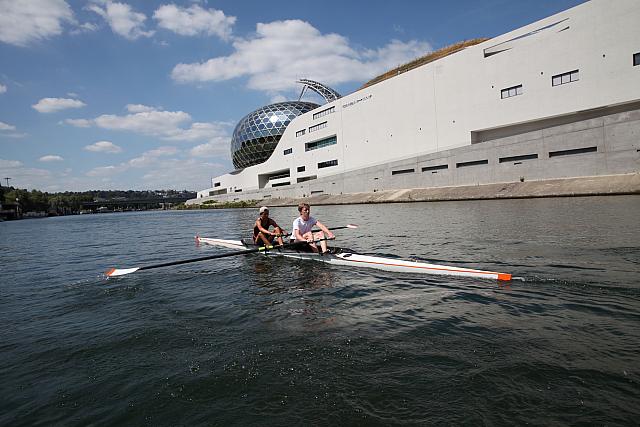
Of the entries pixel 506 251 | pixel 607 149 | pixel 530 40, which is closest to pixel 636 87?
pixel 607 149

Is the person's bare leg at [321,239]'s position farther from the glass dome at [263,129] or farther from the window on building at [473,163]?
the glass dome at [263,129]

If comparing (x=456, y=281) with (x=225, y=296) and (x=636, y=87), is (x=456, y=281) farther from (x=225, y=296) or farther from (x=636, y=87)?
(x=636, y=87)

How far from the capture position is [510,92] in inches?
1459

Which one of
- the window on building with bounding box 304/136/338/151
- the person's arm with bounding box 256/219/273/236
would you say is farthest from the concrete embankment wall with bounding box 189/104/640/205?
the person's arm with bounding box 256/219/273/236

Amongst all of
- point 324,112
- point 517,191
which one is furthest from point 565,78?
point 324,112

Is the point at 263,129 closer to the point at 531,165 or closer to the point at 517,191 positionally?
the point at 531,165

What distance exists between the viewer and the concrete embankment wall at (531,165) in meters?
27.7

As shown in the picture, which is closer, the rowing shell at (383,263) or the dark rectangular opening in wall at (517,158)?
the rowing shell at (383,263)

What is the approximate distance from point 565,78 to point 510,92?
15.9 feet

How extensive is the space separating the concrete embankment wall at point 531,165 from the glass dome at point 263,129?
36.0 metres

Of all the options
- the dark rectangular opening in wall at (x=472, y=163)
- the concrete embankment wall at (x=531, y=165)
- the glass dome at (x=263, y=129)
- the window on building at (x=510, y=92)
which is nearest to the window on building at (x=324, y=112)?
the concrete embankment wall at (x=531, y=165)

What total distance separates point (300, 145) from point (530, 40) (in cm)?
4131

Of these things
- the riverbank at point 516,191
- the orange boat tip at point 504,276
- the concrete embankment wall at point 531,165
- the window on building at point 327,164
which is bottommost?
the orange boat tip at point 504,276

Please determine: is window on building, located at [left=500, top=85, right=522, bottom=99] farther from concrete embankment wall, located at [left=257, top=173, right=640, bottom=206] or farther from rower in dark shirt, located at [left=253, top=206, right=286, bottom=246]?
rower in dark shirt, located at [left=253, top=206, right=286, bottom=246]
